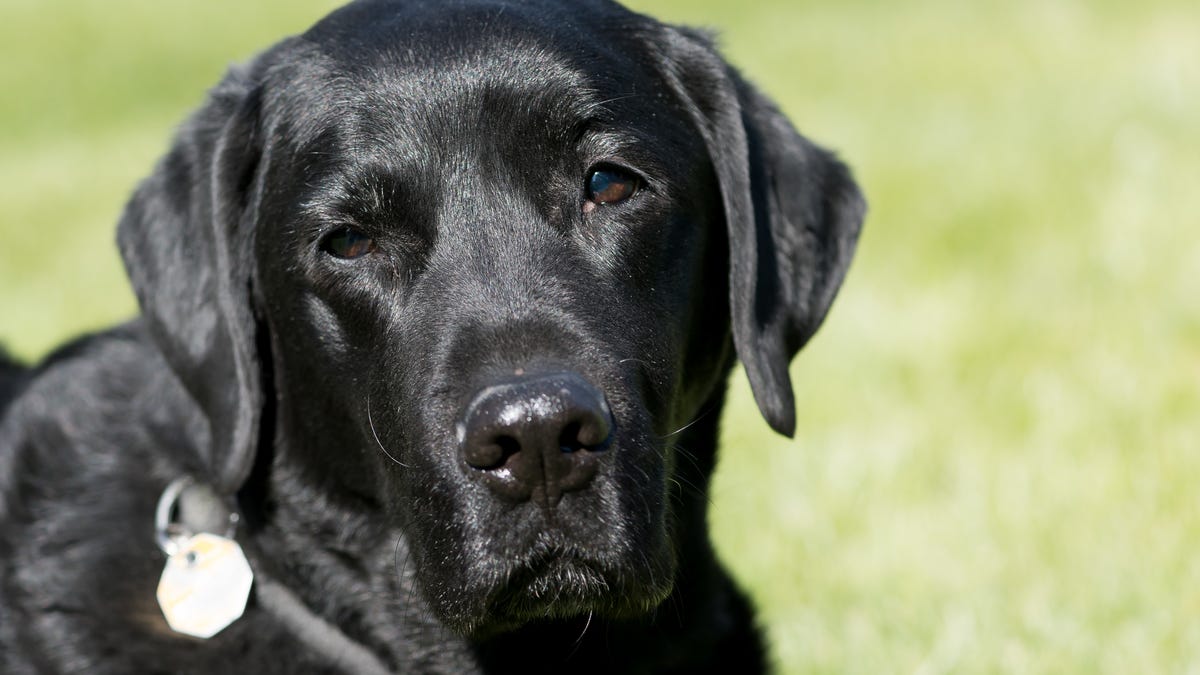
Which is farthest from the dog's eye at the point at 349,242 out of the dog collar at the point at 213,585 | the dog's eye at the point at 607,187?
the dog collar at the point at 213,585

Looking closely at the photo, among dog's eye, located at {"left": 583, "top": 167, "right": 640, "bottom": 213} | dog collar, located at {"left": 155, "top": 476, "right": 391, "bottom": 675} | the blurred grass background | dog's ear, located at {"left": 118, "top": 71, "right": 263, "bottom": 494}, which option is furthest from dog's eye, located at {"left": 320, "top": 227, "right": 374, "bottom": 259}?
the blurred grass background

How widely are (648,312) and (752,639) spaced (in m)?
1.18

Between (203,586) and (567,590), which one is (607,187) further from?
(203,586)

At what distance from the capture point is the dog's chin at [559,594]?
2904mm

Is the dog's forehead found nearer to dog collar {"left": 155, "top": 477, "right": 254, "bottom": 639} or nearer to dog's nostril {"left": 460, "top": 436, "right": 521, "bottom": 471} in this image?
dog's nostril {"left": 460, "top": 436, "right": 521, "bottom": 471}

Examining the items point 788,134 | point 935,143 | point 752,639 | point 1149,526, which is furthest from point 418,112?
point 935,143

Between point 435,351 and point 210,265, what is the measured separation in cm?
84

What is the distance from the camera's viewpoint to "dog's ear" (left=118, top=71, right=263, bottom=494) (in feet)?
11.4

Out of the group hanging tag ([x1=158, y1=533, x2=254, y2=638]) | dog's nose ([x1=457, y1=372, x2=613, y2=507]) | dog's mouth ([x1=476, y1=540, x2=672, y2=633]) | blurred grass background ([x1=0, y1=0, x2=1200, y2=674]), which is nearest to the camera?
dog's nose ([x1=457, y1=372, x2=613, y2=507])

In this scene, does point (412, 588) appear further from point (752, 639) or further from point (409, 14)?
point (409, 14)

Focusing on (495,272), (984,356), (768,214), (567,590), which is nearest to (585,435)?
(567,590)

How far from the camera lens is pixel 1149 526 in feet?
16.3

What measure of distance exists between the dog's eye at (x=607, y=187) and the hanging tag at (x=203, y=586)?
50.2 inches

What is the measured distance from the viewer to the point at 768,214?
373 centimetres
